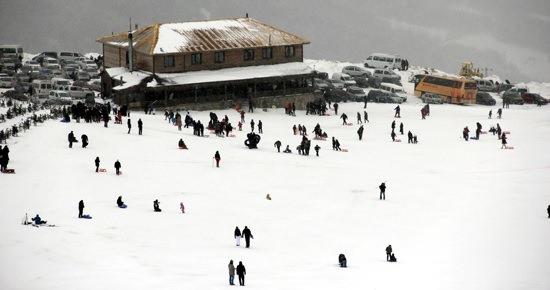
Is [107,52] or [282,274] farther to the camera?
[107,52]

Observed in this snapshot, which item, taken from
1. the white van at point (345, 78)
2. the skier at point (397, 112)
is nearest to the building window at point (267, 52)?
the white van at point (345, 78)

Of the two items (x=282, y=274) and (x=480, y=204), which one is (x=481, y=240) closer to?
(x=480, y=204)

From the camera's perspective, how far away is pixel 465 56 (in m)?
138

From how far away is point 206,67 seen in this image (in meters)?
77.2

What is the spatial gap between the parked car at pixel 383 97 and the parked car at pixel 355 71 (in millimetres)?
6248

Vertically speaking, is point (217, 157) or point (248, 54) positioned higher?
point (248, 54)

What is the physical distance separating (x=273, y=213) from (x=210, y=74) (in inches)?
1158

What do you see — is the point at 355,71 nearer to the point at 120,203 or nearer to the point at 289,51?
the point at 289,51

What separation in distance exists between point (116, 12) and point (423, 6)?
4328 cm

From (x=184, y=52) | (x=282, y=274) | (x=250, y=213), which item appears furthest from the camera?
(x=184, y=52)

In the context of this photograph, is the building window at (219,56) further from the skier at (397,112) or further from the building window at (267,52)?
the skier at (397,112)

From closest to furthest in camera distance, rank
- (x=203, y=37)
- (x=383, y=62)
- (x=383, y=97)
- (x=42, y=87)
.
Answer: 1. (x=42, y=87)
2. (x=203, y=37)
3. (x=383, y=97)
4. (x=383, y=62)

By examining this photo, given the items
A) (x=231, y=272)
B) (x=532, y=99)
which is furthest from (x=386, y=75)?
(x=231, y=272)

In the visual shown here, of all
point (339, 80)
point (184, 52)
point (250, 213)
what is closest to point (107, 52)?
point (184, 52)
